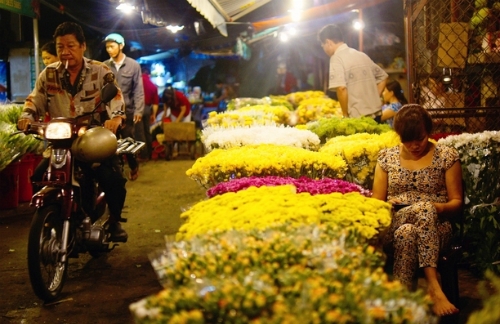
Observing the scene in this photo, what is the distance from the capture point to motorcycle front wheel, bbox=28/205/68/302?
4734 millimetres

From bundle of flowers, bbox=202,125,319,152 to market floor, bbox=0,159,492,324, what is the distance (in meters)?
1.44

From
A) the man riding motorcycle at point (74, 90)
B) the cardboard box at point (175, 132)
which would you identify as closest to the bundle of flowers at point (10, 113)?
the man riding motorcycle at point (74, 90)

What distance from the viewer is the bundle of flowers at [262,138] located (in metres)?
5.68

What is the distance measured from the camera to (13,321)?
462cm

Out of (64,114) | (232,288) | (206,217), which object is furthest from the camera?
(64,114)

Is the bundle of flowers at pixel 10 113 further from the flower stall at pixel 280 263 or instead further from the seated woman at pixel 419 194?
the seated woman at pixel 419 194

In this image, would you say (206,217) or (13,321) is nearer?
(206,217)

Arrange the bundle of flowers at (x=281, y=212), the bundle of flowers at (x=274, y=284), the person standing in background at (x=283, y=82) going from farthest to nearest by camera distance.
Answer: the person standing in background at (x=283, y=82)
the bundle of flowers at (x=281, y=212)
the bundle of flowers at (x=274, y=284)

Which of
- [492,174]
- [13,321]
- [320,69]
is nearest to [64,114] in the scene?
[13,321]

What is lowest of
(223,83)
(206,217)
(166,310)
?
(166,310)

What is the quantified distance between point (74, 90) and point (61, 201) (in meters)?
1.19

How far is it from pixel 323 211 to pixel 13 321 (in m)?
2.84

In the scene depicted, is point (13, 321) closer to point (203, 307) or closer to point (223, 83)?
point (203, 307)

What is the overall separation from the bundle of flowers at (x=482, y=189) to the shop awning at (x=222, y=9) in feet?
19.1
